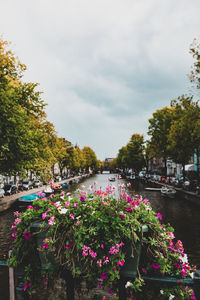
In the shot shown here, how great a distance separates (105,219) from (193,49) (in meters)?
25.6

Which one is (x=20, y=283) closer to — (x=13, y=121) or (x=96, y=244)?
(x=96, y=244)

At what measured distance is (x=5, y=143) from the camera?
2070cm

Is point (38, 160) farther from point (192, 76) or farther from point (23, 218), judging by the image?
point (23, 218)

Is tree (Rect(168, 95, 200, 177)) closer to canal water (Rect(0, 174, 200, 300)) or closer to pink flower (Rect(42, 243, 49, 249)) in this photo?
canal water (Rect(0, 174, 200, 300))

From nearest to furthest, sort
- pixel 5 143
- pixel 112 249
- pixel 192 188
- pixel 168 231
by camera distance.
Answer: pixel 112 249, pixel 168 231, pixel 5 143, pixel 192 188

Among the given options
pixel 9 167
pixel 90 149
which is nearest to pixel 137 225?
pixel 9 167

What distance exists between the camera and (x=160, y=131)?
5250 centimetres

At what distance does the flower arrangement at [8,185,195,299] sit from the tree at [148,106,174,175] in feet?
158

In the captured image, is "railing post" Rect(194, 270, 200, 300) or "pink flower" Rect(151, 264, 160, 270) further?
"pink flower" Rect(151, 264, 160, 270)

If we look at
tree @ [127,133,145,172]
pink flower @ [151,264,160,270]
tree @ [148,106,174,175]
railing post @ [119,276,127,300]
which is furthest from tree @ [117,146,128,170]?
pink flower @ [151,264,160,270]

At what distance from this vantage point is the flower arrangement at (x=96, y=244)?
9.52ft

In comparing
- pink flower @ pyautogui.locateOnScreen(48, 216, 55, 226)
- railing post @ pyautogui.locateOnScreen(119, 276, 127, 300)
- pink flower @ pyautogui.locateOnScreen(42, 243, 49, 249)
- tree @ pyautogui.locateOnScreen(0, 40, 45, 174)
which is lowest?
railing post @ pyautogui.locateOnScreen(119, 276, 127, 300)

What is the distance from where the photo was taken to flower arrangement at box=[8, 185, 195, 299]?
2900 millimetres

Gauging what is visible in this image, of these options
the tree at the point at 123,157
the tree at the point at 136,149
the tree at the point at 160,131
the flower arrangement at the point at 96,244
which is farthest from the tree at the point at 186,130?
the tree at the point at 123,157
